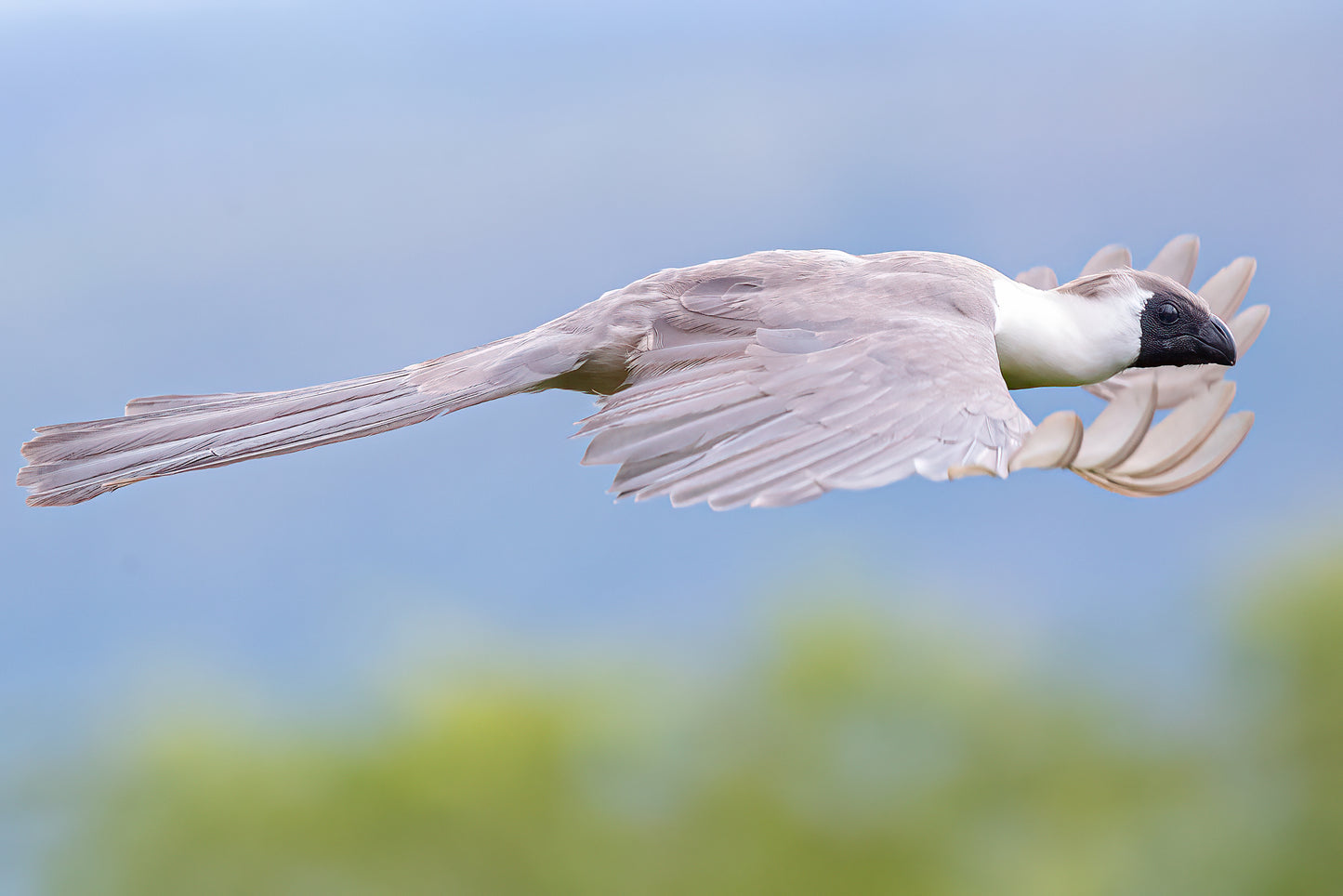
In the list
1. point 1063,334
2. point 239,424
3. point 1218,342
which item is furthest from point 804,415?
point 1218,342

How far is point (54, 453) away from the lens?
5.89 feet

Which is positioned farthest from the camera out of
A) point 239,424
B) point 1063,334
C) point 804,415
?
point 1063,334

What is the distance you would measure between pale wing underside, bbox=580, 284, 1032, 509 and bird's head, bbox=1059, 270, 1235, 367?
0.40 m

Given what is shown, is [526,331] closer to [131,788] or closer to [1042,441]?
[1042,441]

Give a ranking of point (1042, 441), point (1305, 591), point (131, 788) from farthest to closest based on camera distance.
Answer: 1. point (1305, 591)
2. point (131, 788)
3. point (1042, 441)

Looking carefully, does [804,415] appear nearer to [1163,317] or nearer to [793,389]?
[793,389]

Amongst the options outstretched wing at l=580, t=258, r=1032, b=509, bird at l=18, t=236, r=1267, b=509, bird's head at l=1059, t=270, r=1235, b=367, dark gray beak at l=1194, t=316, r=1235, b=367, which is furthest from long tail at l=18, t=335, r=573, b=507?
dark gray beak at l=1194, t=316, r=1235, b=367

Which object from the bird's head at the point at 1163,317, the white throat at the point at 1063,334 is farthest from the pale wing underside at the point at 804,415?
the bird's head at the point at 1163,317

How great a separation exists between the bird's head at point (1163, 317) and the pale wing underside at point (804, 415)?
1.32 feet

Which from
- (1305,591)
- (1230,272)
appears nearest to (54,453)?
(1230,272)

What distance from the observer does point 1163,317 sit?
7.22 feet

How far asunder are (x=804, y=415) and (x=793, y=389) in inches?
2.5

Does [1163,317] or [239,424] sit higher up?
[239,424]

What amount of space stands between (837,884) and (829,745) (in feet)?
1.51
